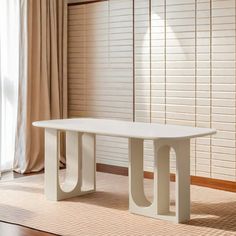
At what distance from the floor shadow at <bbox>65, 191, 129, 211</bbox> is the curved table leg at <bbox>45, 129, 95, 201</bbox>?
0.28 feet

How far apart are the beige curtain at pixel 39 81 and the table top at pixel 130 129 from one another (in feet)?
4.15

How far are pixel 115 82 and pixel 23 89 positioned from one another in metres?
0.99

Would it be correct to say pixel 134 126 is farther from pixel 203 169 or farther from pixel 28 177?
pixel 28 177

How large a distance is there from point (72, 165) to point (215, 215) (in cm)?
133

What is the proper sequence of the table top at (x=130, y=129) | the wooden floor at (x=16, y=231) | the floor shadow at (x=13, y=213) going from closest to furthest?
the wooden floor at (x=16, y=231), the table top at (x=130, y=129), the floor shadow at (x=13, y=213)

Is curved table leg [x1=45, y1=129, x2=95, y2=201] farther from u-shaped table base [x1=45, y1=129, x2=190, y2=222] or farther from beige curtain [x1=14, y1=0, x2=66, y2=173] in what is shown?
beige curtain [x1=14, y1=0, x2=66, y2=173]

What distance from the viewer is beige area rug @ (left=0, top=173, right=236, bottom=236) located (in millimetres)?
3843

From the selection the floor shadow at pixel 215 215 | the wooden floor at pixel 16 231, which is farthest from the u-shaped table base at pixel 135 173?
the wooden floor at pixel 16 231

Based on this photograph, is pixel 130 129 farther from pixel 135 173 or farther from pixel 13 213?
pixel 13 213

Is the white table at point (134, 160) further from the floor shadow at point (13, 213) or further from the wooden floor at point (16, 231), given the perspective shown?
the wooden floor at point (16, 231)

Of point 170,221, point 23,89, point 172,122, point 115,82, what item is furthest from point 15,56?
point 170,221

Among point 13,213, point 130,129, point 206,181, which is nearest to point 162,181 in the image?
point 130,129

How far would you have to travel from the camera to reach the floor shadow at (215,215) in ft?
13.0

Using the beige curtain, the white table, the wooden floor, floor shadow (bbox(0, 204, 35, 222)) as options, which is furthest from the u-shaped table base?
the beige curtain
